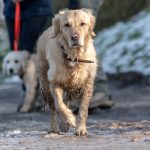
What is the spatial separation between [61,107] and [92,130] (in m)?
0.69

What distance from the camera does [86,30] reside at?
25.2ft

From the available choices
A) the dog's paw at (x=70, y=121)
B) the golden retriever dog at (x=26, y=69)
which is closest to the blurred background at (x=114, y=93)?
the dog's paw at (x=70, y=121)

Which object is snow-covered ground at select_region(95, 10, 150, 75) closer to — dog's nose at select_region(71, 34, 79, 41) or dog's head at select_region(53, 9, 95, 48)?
dog's head at select_region(53, 9, 95, 48)

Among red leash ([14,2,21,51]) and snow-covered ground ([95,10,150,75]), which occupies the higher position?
snow-covered ground ([95,10,150,75])

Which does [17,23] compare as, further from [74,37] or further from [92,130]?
[74,37]

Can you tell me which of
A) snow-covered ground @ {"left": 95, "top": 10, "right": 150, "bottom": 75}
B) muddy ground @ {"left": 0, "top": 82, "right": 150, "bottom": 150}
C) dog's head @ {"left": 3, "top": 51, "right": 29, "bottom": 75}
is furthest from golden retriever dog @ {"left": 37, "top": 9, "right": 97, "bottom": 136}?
snow-covered ground @ {"left": 95, "top": 10, "right": 150, "bottom": 75}

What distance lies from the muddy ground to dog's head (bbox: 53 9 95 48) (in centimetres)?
97

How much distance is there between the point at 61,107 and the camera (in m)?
7.52

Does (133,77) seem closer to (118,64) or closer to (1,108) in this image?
(118,64)

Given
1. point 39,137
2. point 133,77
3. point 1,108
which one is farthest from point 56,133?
point 133,77

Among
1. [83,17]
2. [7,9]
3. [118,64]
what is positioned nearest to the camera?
[83,17]

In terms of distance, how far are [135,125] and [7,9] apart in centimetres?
382

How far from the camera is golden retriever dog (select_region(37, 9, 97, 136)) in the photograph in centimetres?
756

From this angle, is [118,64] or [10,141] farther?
[118,64]
